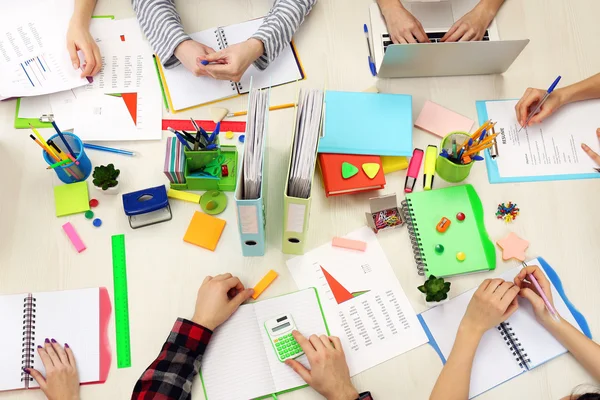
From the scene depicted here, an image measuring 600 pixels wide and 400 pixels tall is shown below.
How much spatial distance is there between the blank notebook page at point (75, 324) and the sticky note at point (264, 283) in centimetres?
31

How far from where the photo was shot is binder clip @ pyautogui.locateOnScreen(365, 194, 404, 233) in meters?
1.04

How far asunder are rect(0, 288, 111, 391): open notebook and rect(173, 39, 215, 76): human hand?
521 mm

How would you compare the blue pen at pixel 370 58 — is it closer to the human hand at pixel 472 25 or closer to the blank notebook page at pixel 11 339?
the human hand at pixel 472 25

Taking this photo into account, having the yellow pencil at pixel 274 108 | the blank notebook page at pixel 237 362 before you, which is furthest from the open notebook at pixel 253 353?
the yellow pencil at pixel 274 108

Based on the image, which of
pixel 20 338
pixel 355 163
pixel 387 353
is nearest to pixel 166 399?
pixel 20 338

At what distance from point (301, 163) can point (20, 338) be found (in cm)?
63

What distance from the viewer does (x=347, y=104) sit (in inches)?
44.8

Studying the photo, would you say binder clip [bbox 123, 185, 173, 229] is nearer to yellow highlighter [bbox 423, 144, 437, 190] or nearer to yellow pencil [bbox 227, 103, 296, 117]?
yellow pencil [bbox 227, 103, 296, 117]

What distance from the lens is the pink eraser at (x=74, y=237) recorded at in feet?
3.34

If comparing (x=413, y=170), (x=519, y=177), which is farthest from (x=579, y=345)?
(x=413, y=170)

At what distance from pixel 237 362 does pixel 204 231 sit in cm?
27

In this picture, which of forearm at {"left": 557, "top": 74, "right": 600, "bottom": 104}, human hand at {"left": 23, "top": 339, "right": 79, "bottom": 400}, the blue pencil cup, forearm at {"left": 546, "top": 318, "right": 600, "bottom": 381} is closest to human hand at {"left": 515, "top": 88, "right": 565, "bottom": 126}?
forearm at {"left": 557, "top": 74, "right": 600, "bottom": 104}

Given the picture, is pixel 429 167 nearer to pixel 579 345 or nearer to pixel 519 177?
pixel 519 177

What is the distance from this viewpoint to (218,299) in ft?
3.13
